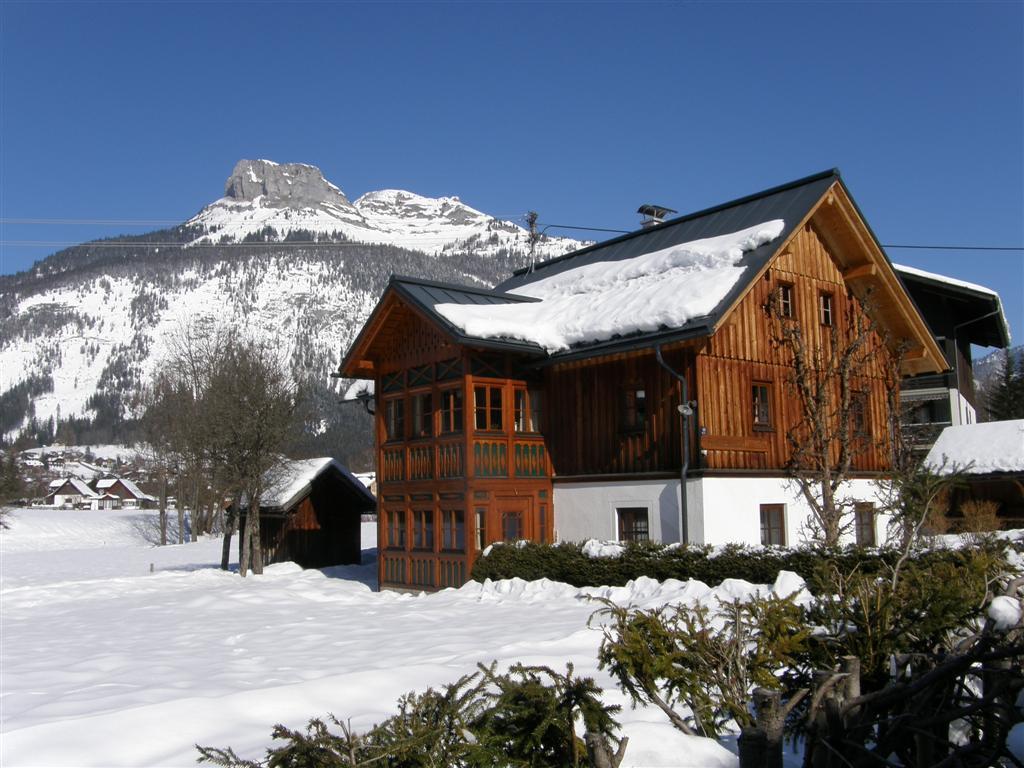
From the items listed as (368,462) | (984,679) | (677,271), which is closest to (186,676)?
(984,679)

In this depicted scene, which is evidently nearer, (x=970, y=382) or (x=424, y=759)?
(x=424, y=759)

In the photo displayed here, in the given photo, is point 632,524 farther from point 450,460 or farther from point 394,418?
point 394,418

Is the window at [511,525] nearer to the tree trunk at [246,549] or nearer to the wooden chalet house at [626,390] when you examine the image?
the wooden chalet house at [626,390]

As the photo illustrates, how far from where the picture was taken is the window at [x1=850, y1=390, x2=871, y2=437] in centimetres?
2159

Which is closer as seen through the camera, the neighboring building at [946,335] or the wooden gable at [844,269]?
the wooden gable at [844,269]

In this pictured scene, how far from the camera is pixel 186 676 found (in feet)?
37.2

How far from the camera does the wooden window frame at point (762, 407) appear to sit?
19359 millimetres

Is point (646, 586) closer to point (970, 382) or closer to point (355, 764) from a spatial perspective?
point (355, 764)

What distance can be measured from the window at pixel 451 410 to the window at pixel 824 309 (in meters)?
8.61

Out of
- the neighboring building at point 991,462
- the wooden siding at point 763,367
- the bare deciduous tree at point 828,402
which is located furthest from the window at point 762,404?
the neighboring building at point 991,462

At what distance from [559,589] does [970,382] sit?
899 inches

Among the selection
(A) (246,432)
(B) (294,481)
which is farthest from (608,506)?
(B) (294,481)

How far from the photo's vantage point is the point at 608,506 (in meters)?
19.8

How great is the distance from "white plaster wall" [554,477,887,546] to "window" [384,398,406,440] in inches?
174
